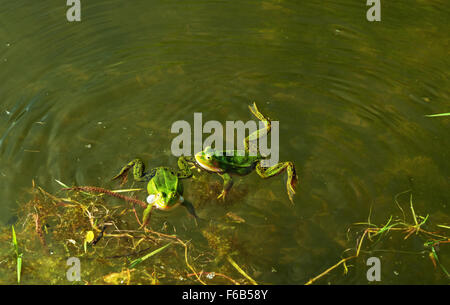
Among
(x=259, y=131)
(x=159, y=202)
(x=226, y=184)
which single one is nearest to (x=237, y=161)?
(x=226, y=184)

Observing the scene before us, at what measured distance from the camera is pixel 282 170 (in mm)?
4352

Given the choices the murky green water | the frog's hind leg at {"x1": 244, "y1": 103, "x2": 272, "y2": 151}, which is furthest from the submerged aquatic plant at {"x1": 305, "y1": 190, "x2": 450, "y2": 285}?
the frog's hind leg at {"x1": 244, "y1": 103, "x2": 272, "y2": 151}

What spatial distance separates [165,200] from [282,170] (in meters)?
1.39

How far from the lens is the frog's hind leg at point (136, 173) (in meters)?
4.25

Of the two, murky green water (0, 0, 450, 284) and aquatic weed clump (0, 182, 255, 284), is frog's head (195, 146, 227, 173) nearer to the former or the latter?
murky green water (0, 0, 450, 284)

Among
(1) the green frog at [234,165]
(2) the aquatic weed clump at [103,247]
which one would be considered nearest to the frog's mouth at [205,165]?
(1) the green frog at [234,165]

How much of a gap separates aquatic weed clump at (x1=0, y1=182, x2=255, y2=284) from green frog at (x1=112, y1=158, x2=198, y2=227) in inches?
7.6

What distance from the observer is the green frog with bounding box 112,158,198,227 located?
153 inches

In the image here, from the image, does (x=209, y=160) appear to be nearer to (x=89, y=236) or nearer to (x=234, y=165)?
(x=234, y=165)

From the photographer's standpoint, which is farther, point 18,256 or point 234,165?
point 234,165

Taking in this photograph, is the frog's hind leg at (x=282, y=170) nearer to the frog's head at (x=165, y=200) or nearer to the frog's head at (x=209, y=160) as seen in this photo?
the frog's head at (x=209, y=160)

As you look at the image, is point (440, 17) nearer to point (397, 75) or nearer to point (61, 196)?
point (397, 75)

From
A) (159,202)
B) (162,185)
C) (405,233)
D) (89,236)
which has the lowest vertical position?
(405,233)

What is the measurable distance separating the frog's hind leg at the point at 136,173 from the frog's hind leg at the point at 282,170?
1.23m
